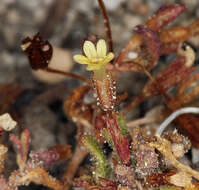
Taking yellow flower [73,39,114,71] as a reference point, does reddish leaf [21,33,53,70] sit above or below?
above

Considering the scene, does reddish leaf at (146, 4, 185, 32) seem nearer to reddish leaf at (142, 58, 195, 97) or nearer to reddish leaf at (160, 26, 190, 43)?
reddish leaf at (160, 26, 190, 43)

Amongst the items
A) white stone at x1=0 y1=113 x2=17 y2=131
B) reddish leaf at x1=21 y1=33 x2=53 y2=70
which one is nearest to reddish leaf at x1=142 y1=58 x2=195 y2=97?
reddish leaf at x1=21 y1=33 x2=53 y2=70

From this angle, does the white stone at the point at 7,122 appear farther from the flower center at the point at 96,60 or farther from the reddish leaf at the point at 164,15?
the reddish leaf at the point at 164,15

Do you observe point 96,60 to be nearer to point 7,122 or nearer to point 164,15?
point 7,122

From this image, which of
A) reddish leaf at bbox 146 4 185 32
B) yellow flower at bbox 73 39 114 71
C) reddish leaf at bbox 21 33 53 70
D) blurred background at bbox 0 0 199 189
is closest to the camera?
yellow flower at bbox 73 39 114 71

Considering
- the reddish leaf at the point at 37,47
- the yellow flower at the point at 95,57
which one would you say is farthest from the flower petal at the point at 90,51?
the reddish leaf at the point at 37,47

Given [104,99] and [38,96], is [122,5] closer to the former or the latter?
[38,96]

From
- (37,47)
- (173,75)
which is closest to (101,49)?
(37,47)

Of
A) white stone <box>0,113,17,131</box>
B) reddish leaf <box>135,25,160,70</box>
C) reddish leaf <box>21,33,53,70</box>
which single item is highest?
reddish leaf <box>21,33,53,70</box>

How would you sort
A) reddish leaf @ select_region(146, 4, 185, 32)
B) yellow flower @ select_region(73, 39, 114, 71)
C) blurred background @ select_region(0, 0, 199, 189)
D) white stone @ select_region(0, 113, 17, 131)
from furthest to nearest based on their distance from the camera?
blurred background @ select_region(0, 0, 199, 189) → reddish leaf @ select_region(146, 4, 185, 32) → white stone @ select_region(0, 113, 17, 131) → yellow flower @ select_region(73, 39, 114, 71)

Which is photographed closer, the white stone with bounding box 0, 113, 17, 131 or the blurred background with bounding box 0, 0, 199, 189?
the white stone with bounding box 0, 113, 17, 131
